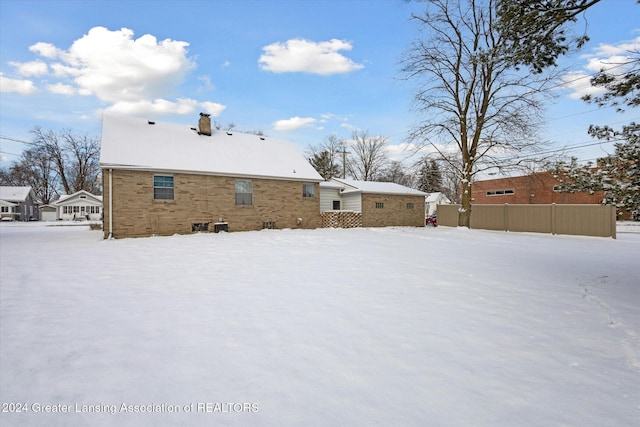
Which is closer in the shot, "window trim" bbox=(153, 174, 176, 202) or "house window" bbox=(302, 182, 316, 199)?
"window trim" bbox=(153, 174, 176, 202)

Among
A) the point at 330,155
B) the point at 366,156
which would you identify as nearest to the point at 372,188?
the point at 330,155

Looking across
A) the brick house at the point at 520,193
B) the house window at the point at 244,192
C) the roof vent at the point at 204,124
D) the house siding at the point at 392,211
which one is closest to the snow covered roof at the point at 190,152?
the roof vent at the point at 204,124

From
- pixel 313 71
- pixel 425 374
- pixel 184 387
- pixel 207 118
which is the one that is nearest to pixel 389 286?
pixel 425 374

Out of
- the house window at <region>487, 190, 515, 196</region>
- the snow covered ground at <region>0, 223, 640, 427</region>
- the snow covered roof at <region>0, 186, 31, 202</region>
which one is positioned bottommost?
the snow covered ground at <region>0, 223, 640, 427</region>

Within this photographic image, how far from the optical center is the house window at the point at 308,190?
62.3 feet

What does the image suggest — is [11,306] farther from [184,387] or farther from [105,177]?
[105,177]

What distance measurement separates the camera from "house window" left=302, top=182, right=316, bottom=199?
1900cm

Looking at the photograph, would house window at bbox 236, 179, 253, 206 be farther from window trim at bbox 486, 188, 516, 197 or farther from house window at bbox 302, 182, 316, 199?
window trim at bbox 486, 188, 516, 197

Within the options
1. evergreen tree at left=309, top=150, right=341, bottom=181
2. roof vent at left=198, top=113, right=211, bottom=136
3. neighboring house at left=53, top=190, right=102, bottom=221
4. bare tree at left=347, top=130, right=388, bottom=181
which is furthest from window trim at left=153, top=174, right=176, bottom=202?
neighboring house at left=53, top=190, right=102, bottom=221

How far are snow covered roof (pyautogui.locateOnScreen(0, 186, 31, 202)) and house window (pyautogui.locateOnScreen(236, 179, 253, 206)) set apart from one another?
5280 centimetres

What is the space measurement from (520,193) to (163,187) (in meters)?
36.8

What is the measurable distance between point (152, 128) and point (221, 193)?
202 inches

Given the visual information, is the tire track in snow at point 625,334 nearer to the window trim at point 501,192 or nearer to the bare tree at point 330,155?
the window trim at point 501,192

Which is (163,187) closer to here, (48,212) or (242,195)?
(242,195)
